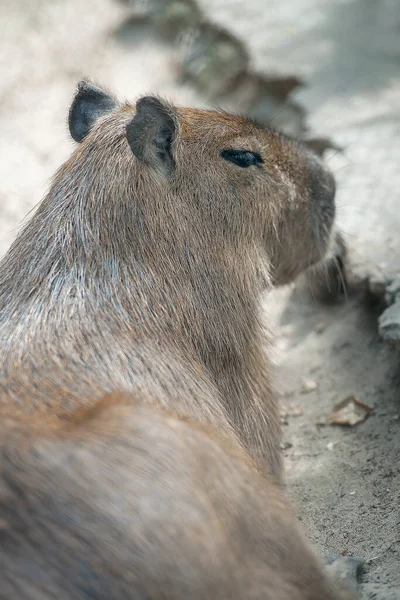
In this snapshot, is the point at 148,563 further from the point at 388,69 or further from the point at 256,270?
the point at 388,69

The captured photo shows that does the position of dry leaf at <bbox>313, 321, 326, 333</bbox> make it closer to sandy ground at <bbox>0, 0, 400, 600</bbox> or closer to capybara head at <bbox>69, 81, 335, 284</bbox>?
sandy ground at <bbox>0, 0, 400, 600</bbox>

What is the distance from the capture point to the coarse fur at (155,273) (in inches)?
122

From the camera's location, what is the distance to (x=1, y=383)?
2.91m

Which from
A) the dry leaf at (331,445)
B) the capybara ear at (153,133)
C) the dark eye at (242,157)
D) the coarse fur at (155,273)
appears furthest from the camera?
the dry leaf at (331,445)

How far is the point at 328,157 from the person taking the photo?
19.3ft

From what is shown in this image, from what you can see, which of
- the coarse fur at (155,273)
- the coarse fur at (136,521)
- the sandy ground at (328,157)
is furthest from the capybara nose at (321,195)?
the coarse fur at (136,521)

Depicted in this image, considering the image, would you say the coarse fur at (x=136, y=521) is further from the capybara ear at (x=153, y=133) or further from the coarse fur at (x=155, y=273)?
the capybara ear at (x=153, y=133)

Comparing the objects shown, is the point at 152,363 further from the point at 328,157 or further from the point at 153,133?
the point at 328,157

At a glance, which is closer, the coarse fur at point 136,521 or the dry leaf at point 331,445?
the coarse fur at point 136,521

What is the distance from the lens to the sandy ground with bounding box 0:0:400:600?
158 inches

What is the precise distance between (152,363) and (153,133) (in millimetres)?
967

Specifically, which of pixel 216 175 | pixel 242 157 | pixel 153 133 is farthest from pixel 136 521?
pixel 242 157

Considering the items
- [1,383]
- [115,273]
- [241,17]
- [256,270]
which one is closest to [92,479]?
[1,383]

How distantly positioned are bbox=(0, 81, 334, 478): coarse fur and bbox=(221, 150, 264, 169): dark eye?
0.02 m
